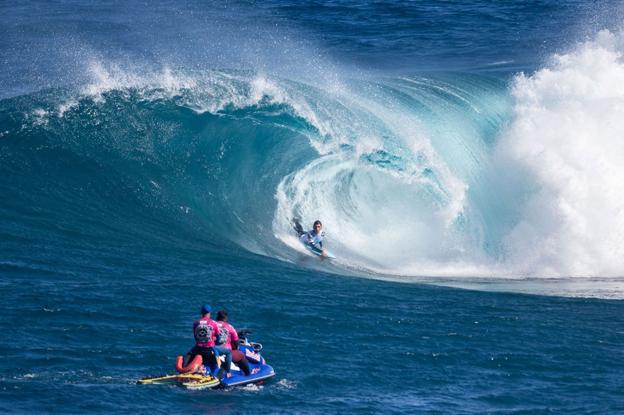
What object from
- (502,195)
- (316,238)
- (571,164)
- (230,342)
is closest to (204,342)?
(230,342)

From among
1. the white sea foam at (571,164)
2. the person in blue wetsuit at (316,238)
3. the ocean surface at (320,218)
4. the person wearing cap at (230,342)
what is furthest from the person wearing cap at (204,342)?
the white sea foam at (571,164)

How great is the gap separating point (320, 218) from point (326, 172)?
174cm

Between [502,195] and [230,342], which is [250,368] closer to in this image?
[230,342]

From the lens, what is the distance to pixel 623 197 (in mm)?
26688

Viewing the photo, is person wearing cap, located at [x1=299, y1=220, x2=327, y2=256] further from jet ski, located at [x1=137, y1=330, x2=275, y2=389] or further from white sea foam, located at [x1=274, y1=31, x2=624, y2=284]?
jet ski, located at [x1=137, y1=330, x2=275, y2=389]

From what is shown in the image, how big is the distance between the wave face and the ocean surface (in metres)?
0.08

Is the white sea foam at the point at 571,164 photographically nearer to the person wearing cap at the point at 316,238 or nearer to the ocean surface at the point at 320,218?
the ocean surface at the point at 320,218

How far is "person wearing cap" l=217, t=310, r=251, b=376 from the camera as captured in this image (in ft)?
51.0

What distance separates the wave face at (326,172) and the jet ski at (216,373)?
691 cm

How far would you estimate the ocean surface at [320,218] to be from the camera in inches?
607

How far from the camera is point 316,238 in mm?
24375

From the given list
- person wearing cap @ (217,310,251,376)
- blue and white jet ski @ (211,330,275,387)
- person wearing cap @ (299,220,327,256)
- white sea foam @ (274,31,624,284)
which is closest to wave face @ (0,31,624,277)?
white sea foam @ (274,31,624,284)

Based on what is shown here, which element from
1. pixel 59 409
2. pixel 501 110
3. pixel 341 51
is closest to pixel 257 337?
pixel 59 409

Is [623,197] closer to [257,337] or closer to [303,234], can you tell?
[303,234]
